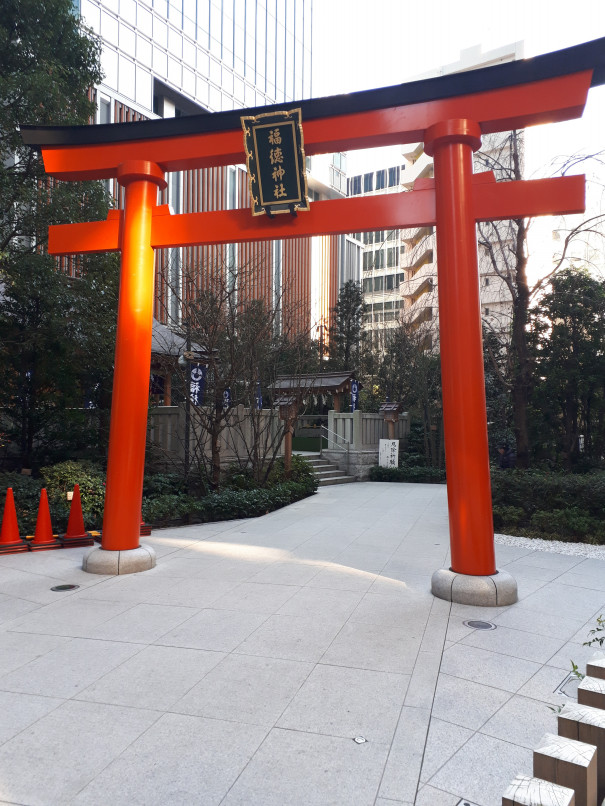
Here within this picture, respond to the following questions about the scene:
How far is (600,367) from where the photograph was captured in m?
12.4

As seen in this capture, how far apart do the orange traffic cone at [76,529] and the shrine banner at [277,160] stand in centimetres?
468

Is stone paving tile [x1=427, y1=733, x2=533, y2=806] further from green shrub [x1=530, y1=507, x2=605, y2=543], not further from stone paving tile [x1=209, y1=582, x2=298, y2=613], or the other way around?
green shrub [x1=530, y1=507, x2=605, y2=543]

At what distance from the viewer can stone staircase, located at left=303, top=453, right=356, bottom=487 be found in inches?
669

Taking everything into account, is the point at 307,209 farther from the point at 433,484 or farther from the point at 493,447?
the point at 493,447

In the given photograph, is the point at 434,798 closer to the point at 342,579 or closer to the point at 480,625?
the point at 480,625

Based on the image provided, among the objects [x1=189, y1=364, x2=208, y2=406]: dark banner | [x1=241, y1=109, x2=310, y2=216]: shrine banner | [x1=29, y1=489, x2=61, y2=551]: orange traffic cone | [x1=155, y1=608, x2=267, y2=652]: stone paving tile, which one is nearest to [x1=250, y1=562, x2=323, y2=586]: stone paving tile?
[x1=155, y1=608, x2=267, y2=652]: stone paving tile

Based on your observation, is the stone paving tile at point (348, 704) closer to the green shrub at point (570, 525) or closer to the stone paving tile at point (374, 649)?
the stone paving tile at point (374, 649)

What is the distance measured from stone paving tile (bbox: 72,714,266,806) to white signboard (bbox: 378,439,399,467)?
51.5 ft

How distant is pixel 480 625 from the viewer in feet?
15.7

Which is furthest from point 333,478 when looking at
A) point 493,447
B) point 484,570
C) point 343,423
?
point 484,570

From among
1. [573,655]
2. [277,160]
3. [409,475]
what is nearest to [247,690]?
[573,655]

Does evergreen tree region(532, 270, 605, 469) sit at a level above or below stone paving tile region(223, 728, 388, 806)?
above

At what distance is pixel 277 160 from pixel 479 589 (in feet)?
15.8

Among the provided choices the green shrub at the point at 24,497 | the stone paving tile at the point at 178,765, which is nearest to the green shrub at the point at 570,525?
the stone paving tile at the point at 178,765
